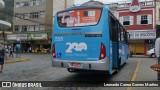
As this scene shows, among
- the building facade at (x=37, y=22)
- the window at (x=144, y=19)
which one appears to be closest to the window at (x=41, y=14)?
the building facade at (x=37, y=22)

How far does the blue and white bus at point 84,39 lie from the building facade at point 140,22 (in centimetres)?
3074

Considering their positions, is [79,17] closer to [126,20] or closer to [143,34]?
[143,34]

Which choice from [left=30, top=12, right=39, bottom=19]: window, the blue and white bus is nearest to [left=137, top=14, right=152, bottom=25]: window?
[left=30, top=12, right=39, bottom=19]: window

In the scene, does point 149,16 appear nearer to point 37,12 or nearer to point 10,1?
point 37,12

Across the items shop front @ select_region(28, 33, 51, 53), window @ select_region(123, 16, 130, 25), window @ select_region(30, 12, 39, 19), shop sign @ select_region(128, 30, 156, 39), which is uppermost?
window @ select_region(30, 12, 39, 19)

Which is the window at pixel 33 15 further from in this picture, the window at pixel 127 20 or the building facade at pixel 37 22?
the window at pixel 127 20

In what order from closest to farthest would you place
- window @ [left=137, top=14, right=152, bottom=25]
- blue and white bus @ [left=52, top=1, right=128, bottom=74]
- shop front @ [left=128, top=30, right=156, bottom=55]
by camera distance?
blue and white bus @ [left=52, top=1, right=128, bottom=74]
shop front @ [left=128, top=30, right=156, bottom=55]
window @ [left=137, top=14, right=152, bottom=25]

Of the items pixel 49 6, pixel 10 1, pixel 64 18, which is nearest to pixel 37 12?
pixel 49 6

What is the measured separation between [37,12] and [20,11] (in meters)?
6.51

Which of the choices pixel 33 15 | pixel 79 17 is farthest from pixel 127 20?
pixel 79 17

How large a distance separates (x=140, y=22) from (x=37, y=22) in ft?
83.5

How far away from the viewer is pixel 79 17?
10.9 metres

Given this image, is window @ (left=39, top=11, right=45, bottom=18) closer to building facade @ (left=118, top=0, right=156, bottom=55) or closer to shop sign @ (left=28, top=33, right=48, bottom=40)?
shop sign @ (left=28, top=33, right=48, bottom=40)

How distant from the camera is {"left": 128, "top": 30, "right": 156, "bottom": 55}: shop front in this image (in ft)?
131
